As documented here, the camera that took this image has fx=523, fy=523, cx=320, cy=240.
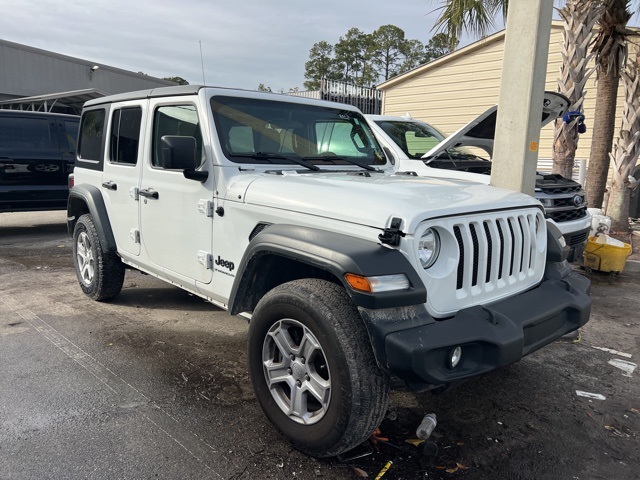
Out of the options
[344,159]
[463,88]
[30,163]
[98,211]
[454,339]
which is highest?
[463,88]

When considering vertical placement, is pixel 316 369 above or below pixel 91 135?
below

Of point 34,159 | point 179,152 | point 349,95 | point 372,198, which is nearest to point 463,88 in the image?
point 349,95

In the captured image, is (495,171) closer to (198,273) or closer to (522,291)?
(522,291)

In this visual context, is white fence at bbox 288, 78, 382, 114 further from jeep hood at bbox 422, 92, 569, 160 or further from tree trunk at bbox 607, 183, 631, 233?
jeep hood at bbox 422, 92, 569, 160

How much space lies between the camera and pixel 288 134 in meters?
3.96

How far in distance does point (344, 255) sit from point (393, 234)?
0.82 ft

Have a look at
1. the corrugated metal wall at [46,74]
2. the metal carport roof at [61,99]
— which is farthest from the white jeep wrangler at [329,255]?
the corrugated metal wall at [46,74]

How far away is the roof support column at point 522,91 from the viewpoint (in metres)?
4.75

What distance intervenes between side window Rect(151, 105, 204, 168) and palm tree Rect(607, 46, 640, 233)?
800 cm

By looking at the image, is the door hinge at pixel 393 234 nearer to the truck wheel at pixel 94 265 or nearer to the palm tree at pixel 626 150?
the truck wheel at pixel 94 265

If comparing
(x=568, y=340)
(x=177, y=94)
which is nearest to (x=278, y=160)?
(x=177, y=94)

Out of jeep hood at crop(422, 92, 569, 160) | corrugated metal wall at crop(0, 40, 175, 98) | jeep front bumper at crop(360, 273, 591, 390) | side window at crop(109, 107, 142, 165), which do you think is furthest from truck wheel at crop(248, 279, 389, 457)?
corrugated metal wall at crop(0, 40, 175, 98)

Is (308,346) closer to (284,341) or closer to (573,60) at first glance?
(284,341)

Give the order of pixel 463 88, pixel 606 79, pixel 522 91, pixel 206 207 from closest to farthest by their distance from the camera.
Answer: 1. pixel 206 207
2. pixel 522 91
3. pixel 606 79
4. pixel 463 88
